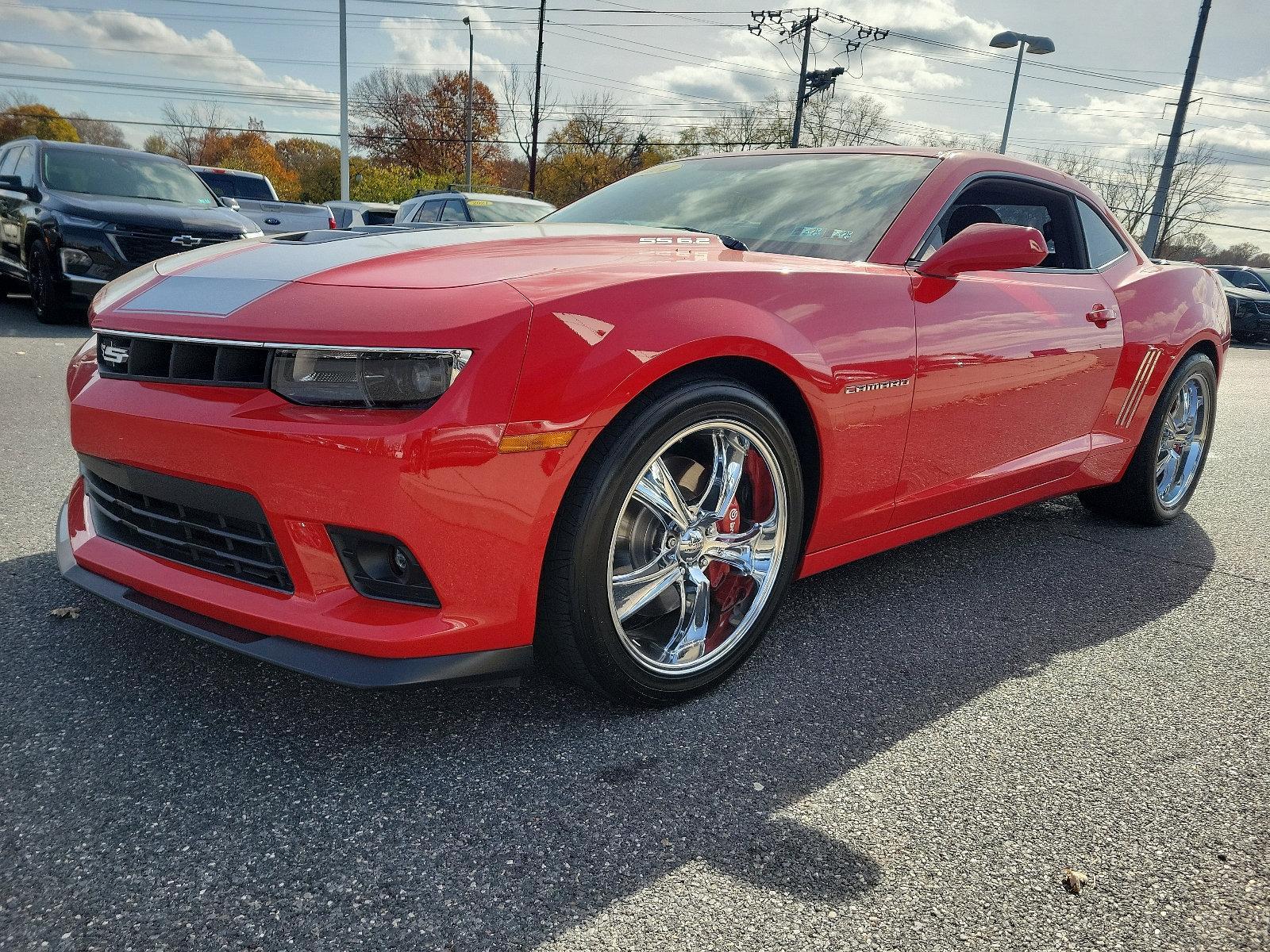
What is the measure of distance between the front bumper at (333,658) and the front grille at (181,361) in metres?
0.48

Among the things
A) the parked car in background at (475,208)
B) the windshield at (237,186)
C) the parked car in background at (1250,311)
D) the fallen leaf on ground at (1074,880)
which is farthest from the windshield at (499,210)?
the parked car in background at (1250,311)

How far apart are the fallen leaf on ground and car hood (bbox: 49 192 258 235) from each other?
24.8ft

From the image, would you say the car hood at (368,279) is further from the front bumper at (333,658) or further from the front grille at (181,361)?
the front bumper at (333,658)

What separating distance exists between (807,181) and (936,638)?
1495 millimetres

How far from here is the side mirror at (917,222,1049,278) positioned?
2.47m

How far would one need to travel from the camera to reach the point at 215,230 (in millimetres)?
7414

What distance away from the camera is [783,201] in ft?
9.56

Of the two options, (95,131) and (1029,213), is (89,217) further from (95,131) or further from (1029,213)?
(95,131)

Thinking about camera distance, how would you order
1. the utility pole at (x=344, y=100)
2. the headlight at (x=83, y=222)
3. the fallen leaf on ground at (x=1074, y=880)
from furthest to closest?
1. the utility pole at (x=344, y=100)
2. the headlight at (x=83, y=222)
3. the fallen leaf on ground at (x=1074, y=880)

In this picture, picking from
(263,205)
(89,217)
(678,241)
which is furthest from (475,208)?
(678,241)

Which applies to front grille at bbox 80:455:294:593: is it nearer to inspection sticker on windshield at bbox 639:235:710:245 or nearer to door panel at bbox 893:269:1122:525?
inspection sticker on windshield at bbox 639:235:710:245

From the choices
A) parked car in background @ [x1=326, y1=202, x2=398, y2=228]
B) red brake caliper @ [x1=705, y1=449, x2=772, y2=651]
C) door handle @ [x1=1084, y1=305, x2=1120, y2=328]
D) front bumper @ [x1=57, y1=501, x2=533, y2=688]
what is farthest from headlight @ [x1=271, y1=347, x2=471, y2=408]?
parked car in background @ [x1=326, y1=202, x2=398, y2=228]

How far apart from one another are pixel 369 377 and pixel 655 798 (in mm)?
981

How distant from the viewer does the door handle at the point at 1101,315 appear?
3229 millimetres
